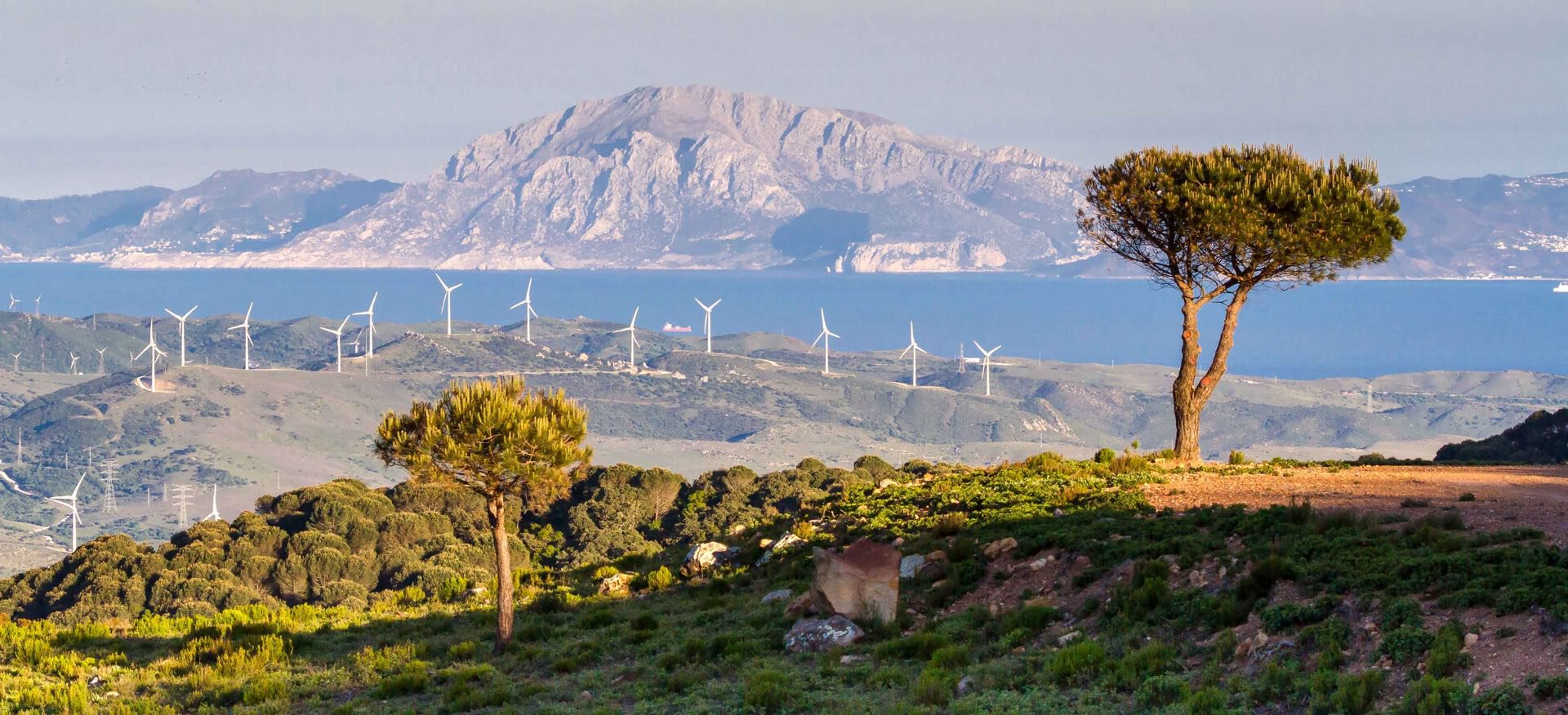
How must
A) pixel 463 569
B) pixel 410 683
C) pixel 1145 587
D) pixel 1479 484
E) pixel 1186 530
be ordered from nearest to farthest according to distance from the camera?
pixel 1145 587 → pixel 410 683 → pixel 1186 530 → pixel 1479 484 → pixel 463 569

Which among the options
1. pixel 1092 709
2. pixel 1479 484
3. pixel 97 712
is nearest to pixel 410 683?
pixel 97 712

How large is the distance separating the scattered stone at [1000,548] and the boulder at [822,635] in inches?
147

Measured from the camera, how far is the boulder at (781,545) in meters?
29.2

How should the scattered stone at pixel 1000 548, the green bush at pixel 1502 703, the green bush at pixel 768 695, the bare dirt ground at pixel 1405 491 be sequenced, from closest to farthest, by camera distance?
1. the green bush at pixel 1502 703
2. the green bush at pixel 768 695
3. the bare dirt ground at pixel 1405 491
4. the scattered stone at pixel 1000 548

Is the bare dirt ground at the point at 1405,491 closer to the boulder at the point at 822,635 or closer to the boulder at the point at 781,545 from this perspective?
the boulder at the point at 781,545

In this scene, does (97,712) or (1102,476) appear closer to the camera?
(97,712)

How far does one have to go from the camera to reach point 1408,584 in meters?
17.1

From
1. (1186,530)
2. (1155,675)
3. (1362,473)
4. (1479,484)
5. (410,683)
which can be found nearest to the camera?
(1155,675)

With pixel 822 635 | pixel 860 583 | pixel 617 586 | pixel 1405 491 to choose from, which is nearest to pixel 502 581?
pixel 822 635

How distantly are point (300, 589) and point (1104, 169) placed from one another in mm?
34227

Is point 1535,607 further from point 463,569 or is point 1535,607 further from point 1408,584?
point 463,569

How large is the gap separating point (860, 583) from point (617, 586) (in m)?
9.73

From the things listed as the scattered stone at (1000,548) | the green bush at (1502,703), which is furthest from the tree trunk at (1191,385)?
the green bush at (1502,703)

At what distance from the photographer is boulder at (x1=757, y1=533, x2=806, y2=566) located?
29.2 meters
